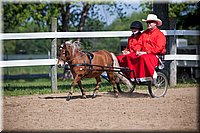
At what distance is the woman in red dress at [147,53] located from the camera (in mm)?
9539

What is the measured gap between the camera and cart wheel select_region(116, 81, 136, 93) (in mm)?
10156

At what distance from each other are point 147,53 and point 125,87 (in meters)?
1.22

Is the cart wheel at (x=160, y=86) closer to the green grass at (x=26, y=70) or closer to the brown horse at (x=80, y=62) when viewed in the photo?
the brown horse at (x=80, y=62)

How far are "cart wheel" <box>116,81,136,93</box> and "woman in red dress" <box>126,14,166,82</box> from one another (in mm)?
240

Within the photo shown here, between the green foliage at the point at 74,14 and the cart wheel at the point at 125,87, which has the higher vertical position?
the green foliage at the point at 74,14

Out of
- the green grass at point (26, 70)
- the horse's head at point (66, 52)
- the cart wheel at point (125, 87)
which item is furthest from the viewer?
the green grass at point (26, 70)

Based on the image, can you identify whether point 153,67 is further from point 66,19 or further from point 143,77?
point 66,19

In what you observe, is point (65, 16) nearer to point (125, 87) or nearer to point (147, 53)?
point (125, 87)

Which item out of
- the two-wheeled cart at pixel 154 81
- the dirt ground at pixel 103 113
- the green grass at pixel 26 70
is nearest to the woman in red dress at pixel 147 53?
the two-wheeled cart at pixel 154 81

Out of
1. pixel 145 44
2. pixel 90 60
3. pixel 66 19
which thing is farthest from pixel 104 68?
pixel 66 19

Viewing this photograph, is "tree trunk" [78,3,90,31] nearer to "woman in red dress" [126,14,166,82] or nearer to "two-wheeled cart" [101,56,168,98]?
"two-wheeled cart" [101,56,168,98]

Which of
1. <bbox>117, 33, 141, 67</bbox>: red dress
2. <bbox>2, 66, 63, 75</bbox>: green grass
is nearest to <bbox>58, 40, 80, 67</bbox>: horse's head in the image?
<bbox>117, 33, 141, 67</bbox>: red dress

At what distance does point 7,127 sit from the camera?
6801mm

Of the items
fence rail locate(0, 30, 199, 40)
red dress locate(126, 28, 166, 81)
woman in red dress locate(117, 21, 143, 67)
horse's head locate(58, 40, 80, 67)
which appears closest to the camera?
horse's head locate(58, 40, 80, 67)
